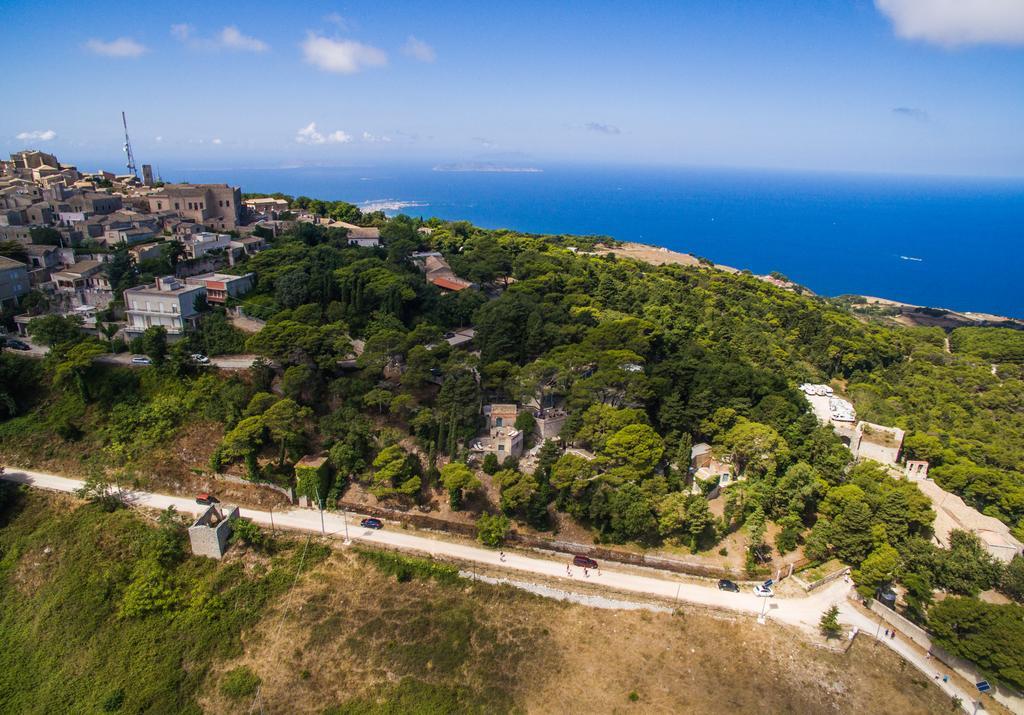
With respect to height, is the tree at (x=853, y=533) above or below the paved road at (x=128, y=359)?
below

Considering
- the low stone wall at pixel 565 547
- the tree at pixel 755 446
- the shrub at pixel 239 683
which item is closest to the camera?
the shrub at pixel 239 683

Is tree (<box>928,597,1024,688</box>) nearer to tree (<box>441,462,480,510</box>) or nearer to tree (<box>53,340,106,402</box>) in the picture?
tree (<box>441,462,480,510</box>)

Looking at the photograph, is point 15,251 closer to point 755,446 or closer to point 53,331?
point 53,331

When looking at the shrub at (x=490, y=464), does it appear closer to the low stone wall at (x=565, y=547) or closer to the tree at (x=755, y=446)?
the low stone wall at (x=565, y=547)

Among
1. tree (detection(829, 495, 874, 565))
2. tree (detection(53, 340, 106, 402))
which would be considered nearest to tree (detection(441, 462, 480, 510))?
→ tree (detection(829, 495, 874, 565))

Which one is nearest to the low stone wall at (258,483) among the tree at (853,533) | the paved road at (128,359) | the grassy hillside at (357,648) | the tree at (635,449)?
the grassy hillside at (357,648)

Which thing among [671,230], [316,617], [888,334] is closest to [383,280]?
[316,617]
